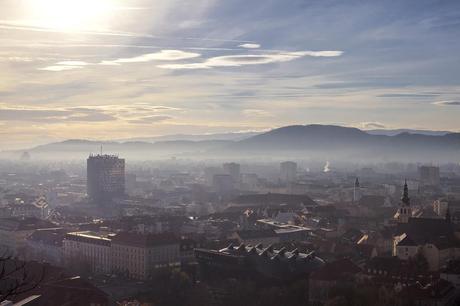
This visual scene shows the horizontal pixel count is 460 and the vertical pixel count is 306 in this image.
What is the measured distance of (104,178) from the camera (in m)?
100

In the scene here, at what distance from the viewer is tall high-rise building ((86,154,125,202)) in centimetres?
9950

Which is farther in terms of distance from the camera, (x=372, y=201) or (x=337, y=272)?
(x=372, y=201)

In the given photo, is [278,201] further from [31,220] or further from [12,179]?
[12,179]

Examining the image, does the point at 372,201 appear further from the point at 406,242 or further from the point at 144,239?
the point at 144,239

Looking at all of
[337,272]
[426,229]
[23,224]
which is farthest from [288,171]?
[337,272]

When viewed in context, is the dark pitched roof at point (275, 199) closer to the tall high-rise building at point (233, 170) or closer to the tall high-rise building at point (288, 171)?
the tall high-rise building at point (233, 170)

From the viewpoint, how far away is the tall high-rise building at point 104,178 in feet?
326

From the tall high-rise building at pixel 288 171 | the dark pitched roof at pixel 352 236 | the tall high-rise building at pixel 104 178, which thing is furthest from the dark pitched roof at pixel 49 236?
the tall high-rise building at pixel 288 171

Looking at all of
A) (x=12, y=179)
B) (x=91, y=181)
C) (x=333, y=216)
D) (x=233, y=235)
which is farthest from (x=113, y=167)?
(x=12, y=179)

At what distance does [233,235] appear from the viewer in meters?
52.6

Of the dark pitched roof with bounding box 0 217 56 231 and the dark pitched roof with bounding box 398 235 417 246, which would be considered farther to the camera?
the dark pitched roof with bounding box 0 217 56 231

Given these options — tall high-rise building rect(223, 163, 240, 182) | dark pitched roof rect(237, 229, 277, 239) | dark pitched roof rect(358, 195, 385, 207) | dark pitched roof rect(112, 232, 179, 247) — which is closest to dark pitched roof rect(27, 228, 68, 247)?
dark pitched roof rect(112, 232, 179, 247)

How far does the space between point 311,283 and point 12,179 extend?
13233cm

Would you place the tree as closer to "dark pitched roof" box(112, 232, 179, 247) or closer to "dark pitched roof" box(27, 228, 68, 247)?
"dark pitched roof" box(112, 232, 179, 247)
